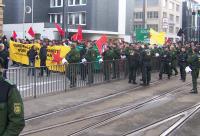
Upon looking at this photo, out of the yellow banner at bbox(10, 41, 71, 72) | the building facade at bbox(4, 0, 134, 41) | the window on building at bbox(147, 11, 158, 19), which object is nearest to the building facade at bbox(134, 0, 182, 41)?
the window on building at bbox(147, 11, 158, 19)

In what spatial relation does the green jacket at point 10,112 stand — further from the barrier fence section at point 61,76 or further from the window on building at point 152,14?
the window on building at point 152,14

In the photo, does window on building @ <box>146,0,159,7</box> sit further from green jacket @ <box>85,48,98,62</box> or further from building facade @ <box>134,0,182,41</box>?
green jacket @ <box>85,48,98,62</box>

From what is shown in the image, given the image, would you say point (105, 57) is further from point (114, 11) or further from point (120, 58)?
point (114, 11)

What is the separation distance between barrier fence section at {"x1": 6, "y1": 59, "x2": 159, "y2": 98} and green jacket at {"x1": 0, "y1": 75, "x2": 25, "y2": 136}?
7.78 meters

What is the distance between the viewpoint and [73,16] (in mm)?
66875

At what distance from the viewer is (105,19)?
67188mm

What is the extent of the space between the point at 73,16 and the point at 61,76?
2098 inches

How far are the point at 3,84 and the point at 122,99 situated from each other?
1001 centimetres

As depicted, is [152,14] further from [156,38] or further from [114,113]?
[114,113]

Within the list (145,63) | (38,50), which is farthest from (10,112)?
(38,50)

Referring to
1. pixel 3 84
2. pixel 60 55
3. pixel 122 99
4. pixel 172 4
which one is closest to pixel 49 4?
pixel 172 4

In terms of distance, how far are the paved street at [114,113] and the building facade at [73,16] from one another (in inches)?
1730

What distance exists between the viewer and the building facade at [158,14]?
97.4 meters

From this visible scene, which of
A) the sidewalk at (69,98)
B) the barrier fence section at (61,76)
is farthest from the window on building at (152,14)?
the sidewalk at (69,98)
